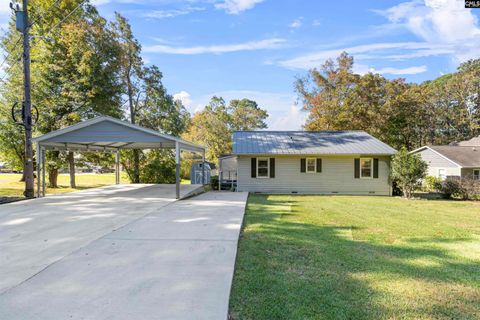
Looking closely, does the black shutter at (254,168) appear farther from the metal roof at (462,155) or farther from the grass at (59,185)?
the metal roof at (462,155)

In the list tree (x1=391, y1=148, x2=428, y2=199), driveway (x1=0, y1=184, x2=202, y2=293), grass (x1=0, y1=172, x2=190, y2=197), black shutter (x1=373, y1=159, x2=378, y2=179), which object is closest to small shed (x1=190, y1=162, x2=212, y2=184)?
grass (x1=0, y1=172, x2=190, y2=197)

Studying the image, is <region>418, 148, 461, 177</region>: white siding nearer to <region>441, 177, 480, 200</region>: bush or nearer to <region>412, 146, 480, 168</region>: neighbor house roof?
<region>412, 146, 480, 168</region>: neighbor house roof

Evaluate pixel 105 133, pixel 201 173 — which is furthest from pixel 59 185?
pixel 105 133

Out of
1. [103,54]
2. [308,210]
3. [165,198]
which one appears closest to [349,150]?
[308,210]

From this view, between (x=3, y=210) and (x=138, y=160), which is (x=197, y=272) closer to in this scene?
(x=3, y=210)

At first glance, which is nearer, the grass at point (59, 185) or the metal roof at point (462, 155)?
the grass at point (59, 185)

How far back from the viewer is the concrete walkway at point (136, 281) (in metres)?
2.89

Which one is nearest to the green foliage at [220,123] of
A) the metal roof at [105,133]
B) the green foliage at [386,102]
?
the green foliage at [386,102]

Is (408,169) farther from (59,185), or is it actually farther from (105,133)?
(59,185)

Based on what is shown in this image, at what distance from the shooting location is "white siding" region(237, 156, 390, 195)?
15.9 meters

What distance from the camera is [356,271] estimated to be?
3.97m

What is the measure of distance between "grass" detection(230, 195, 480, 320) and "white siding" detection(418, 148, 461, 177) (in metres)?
16.6

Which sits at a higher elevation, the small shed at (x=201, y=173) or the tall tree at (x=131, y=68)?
the tall tree at (x=131, y=68)

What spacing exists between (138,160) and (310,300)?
1896cm
